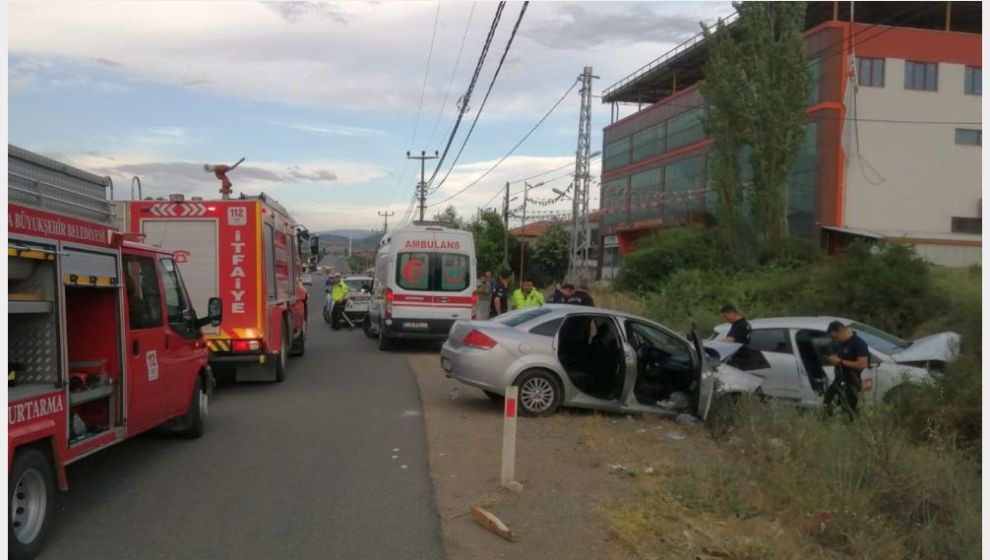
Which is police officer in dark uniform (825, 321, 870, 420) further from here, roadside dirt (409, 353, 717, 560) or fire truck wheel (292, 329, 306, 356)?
fire truck wheel (292, 329, 306, 356)

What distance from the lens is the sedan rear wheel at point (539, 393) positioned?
435 inches

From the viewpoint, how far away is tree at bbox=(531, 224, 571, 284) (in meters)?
66.9

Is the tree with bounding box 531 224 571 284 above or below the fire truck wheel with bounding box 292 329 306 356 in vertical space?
above

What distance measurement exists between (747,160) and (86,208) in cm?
3260

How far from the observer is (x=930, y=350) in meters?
11.2

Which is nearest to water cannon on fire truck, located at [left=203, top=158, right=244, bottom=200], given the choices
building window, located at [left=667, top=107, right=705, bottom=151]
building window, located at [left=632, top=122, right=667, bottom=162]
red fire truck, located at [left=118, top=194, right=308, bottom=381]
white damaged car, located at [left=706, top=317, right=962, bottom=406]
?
red fire truck, located at [left=118, top=194, right=308, bottom=381]

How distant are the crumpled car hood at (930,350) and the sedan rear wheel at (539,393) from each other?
424 centimetres

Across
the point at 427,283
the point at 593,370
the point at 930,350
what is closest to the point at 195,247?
the point at 593,370

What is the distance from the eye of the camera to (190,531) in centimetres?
634

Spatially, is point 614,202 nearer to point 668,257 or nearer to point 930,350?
point 668,257

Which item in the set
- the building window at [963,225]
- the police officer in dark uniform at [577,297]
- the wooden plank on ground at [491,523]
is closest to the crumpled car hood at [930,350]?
the police officer in dark uniform at [577,297]

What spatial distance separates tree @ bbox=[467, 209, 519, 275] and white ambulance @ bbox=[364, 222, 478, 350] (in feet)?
100

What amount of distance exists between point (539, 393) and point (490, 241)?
161 ft

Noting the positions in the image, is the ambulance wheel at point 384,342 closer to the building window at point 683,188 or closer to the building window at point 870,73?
the building window at point 870,73
